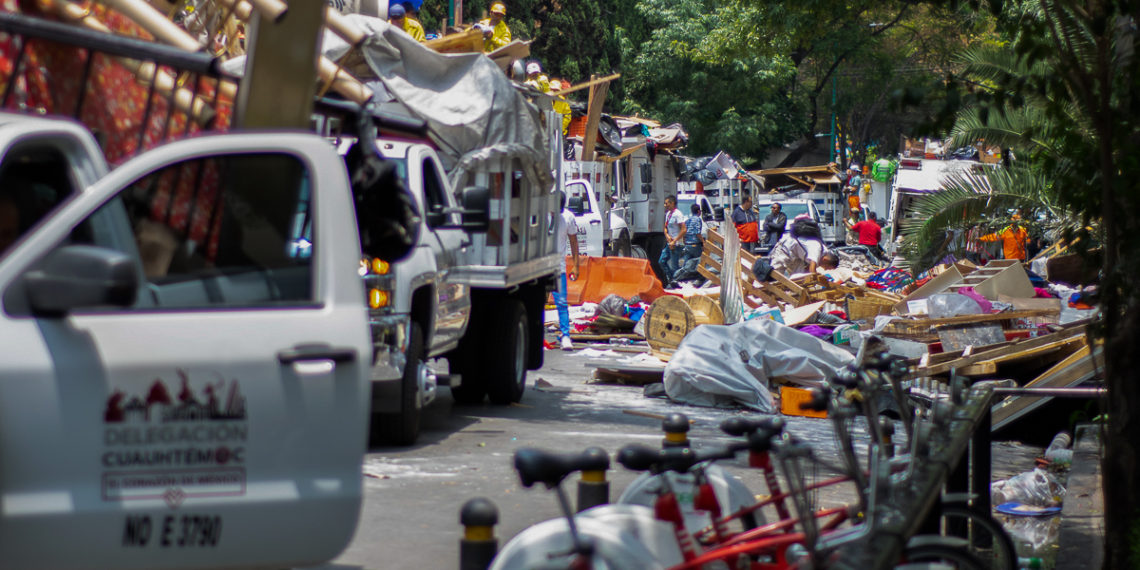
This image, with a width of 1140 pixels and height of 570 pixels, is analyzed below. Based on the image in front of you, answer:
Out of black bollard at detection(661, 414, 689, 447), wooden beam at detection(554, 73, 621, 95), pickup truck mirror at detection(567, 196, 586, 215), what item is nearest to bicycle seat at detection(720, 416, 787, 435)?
black bollard at detection(661, 414, 689, 447)

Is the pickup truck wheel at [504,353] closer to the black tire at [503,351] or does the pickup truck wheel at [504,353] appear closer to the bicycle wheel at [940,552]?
the black tire at [503,351]

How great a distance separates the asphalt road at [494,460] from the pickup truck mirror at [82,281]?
94.0 inches

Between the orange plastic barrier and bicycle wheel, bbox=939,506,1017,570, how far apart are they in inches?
527

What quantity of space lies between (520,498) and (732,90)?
134ft

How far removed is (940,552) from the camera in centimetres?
438

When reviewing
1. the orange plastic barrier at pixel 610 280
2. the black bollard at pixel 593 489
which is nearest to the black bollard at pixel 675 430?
the black bollard at pixel 593 489

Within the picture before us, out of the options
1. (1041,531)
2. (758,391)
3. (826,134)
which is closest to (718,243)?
(758,391)

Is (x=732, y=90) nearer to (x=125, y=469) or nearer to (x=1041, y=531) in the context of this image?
(x=1041, y=531)

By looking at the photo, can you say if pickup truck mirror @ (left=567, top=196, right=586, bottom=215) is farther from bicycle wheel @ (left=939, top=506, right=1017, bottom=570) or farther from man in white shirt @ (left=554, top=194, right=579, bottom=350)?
bicycle wheel @ (left=939, top=506, right=1017, bottom=570)

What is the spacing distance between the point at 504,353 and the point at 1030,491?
452cm

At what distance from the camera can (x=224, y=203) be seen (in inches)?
151

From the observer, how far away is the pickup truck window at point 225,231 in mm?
3771

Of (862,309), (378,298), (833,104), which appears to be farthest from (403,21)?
(833,104)

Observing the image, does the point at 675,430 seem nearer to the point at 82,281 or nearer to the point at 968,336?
the point at 82,281
